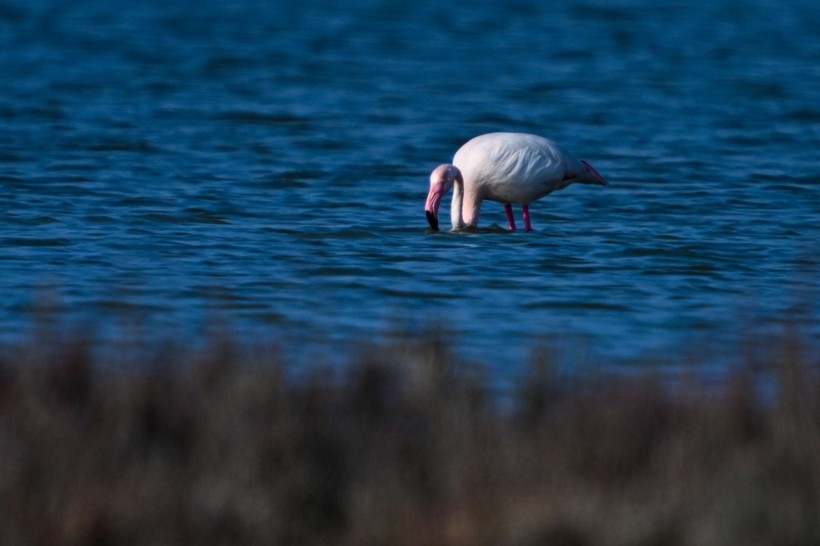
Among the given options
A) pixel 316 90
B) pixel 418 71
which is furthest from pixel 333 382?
pixel 418 71

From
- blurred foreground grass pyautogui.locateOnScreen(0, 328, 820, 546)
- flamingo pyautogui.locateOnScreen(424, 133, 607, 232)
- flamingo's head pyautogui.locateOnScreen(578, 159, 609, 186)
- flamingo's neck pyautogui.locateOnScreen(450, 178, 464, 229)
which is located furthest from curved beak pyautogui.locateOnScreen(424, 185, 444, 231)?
blurred foreground grass pyautogui.locateOnScreen(0, 328, 820, 546)

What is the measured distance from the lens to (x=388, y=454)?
4684 millimetres

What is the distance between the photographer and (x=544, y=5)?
108 ft

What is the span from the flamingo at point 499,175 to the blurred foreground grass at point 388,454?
6052 millimetres

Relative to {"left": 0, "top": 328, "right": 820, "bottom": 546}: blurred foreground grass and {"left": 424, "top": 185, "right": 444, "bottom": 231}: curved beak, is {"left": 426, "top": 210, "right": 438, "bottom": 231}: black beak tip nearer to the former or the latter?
{"left": 424, "top": 185, "right": 444, "bottom": 231}: curved beak

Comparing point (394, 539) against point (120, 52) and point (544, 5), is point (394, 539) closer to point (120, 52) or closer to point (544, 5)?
point (120, 52)

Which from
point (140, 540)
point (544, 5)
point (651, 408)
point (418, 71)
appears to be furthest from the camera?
point (544, 5)

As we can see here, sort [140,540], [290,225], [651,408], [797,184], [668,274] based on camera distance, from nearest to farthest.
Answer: [140,540]
[651,408]
[668,274]
[290,225]
[797,184]

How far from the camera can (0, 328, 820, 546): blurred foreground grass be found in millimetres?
4250

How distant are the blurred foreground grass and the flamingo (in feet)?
19.9

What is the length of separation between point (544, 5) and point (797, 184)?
19426mm

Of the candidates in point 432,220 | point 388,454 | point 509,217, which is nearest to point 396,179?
point 509,217

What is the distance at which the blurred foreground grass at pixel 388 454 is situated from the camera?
425 cm

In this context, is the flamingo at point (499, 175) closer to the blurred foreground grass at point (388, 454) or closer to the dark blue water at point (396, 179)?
the dark blue water at point (396, 179)
